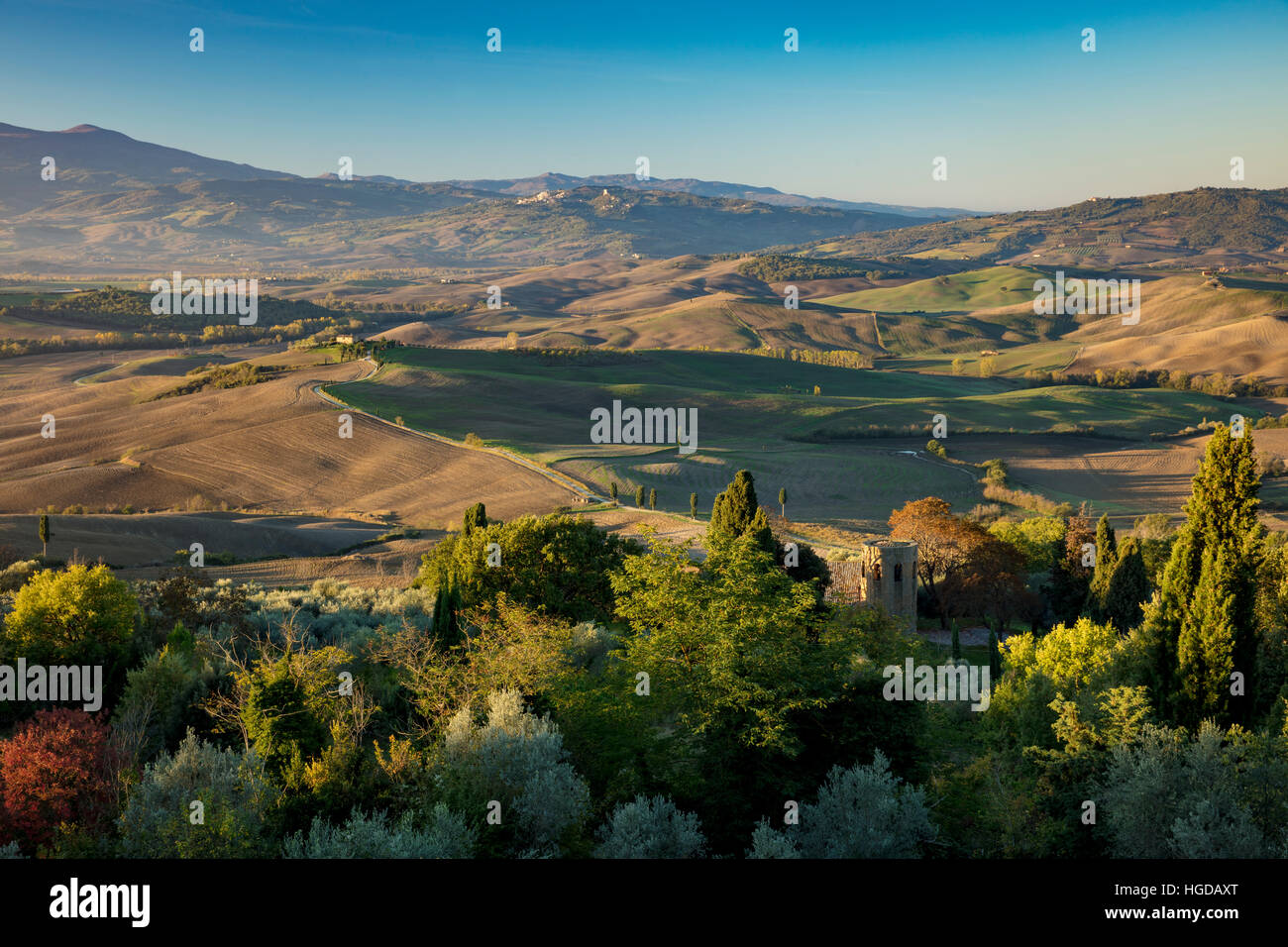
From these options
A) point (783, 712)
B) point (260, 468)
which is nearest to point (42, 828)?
point (783, 712)

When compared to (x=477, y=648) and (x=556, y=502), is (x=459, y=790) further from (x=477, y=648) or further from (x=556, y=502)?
(x=556, y=502)

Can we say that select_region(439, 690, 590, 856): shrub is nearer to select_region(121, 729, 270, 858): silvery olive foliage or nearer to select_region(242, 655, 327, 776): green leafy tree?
select_region(242, 655, 327, 776): green leafy tree

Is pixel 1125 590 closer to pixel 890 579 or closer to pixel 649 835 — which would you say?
pixel 890 579

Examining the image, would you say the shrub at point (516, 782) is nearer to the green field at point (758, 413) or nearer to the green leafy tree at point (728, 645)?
the green leafy tree at point (728, 645)

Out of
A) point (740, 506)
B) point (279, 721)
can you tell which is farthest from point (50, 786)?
point (740, 506)

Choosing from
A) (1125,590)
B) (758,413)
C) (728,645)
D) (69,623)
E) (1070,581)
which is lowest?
(1070,581)

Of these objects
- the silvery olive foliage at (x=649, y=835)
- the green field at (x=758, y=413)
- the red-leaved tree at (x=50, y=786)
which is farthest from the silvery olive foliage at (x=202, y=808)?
the green field at (x=758, y=413)
